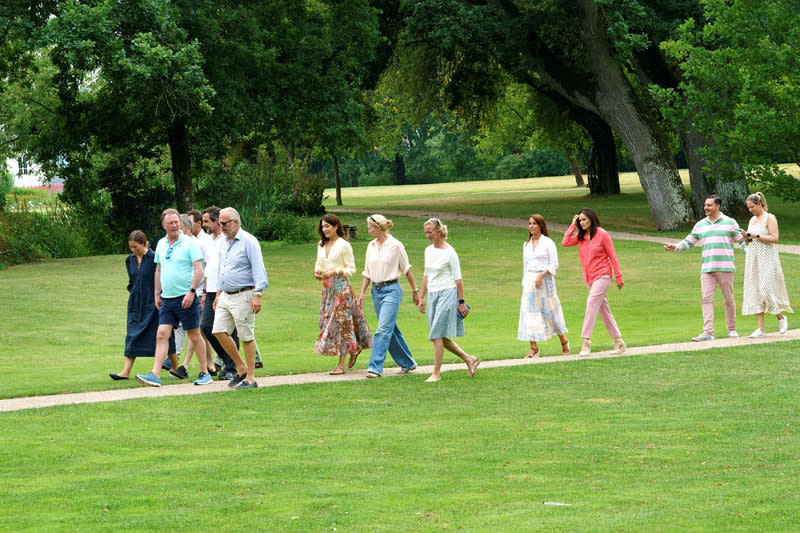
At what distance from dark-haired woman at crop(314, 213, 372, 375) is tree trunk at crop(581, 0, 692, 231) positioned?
85.2ft

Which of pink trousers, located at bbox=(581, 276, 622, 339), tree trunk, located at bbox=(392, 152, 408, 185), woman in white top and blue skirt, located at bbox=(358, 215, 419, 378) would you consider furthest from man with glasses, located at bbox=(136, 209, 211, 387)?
tree trunk, located at bbox=(392, 152, 408, 185)

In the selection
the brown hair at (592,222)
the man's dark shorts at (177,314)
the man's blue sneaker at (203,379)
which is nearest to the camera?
the man's dark shorts at (177,314)

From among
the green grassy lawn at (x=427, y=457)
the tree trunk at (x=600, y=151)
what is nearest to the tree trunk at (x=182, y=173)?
the tree trunk at (x=600, y=151)

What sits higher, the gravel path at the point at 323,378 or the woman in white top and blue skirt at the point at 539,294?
the woman in white top and blue skirt at the point at 539,294

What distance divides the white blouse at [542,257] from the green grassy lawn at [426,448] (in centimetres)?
136

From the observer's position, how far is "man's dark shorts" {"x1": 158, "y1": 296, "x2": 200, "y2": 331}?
1246 centimetres

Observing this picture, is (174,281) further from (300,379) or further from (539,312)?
(539,312)

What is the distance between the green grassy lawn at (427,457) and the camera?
664 centimetres

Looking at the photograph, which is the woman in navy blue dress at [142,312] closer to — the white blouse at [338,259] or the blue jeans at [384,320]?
the white blouse at [338,259]

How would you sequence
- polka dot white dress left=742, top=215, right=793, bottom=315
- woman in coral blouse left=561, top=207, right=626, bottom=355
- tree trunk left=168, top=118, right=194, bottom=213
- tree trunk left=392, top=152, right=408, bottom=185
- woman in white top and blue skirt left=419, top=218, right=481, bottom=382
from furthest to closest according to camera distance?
tree trunk left=392, top=152, right=408, bottom=185, tree trunk left=168, top=118, right=194, bottom=213, polka dot white dress left=742, top=215, right=793, bottom=315, woman in coral blouse left=561, top=207, right=626, bottom=355, woman in white top and blue skirt left=419, top=218, right=481, bottom=382

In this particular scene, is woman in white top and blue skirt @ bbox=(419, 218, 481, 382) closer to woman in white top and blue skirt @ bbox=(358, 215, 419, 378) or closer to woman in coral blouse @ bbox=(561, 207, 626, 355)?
woman in white top and blue skirt @ bbox=(358, 215, 419, 378)

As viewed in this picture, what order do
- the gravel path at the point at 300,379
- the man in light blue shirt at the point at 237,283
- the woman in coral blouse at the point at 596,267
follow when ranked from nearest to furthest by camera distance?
the gravel path at the point at 300,379 → the man in light blue shirt at the point at 237,283 → the woman in coral blouse at the point at 596,267

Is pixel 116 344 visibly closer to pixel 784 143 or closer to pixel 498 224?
pixel 784 143

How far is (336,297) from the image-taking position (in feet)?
42.1
